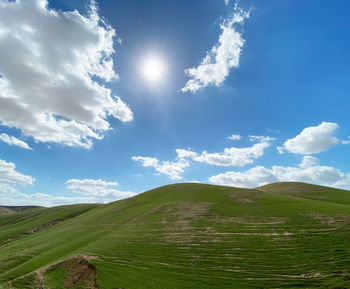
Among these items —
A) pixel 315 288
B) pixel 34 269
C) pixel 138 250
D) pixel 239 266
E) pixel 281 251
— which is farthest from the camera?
pixel 138 250

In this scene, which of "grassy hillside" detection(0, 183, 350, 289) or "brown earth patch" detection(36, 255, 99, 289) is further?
"brown earth patch" detection(36, 255, 99, 289)

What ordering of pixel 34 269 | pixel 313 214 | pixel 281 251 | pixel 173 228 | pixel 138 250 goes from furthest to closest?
pixel 173 228
pixel 313 214
pixel 138 250
pixel 34 269
pixel 281 251

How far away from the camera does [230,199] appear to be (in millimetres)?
60656

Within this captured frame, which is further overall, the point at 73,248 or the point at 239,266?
the point at 73,248

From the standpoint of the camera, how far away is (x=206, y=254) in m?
28.5

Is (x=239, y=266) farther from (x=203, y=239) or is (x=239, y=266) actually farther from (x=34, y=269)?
(x=34, y=269)

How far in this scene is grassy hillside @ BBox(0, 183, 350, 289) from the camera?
21.9 meters

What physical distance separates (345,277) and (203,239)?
19.5 m

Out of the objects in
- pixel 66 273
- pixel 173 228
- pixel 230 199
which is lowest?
pixel 66 273

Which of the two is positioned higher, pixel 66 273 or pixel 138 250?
pixel 138 250

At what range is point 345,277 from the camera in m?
19.4

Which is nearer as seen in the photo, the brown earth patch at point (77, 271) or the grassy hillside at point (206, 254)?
the grassy hillside at point (206, 254)

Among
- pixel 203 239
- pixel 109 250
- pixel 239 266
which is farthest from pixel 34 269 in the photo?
pixel 239 266

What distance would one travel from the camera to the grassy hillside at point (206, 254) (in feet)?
71.8
